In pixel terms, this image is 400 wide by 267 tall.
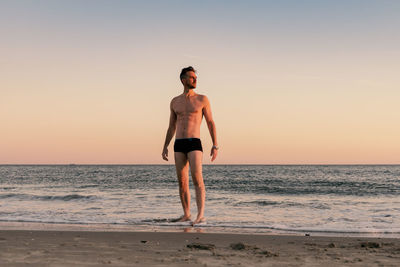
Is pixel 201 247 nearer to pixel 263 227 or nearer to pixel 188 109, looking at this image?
pixel 188 109

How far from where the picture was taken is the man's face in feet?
22.4

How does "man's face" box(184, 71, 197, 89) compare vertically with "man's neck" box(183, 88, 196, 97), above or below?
above

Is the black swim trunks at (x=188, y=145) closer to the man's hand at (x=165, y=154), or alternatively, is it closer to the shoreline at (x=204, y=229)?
the man's hand at (x=165, y=154)

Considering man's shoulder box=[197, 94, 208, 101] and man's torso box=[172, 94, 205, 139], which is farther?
man's shoulder box=[197, 94, 208, 101]

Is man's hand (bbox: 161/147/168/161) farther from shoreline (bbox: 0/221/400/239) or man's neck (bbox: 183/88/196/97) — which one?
shoreline (bbox: 0/221/400/239)

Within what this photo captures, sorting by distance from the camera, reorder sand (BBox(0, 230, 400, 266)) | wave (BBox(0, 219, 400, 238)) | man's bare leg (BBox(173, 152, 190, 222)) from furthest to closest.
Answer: wave (BBox(0, 219, 400, 238)) < man's bare leg (BBox(173, 152, 190, 222)) < sand (BBox(0, 230, 400, 266))

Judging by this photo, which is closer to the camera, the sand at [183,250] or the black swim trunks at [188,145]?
the sand at [183,250]

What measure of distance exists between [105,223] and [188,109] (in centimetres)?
302

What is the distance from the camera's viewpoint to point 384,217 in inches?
384

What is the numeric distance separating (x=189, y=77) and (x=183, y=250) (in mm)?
3185

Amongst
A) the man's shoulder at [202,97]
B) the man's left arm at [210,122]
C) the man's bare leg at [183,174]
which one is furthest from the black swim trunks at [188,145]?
the man's shoulder at [202,97]

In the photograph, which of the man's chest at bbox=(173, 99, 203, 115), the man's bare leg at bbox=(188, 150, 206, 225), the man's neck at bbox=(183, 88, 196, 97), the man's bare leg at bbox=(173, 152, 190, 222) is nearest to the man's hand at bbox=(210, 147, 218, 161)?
the man's bare leg at bbox=(188, 150, 206, 225)

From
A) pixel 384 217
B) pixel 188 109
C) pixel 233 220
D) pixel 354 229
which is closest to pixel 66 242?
pixel 188 109

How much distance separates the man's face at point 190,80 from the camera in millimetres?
6828
